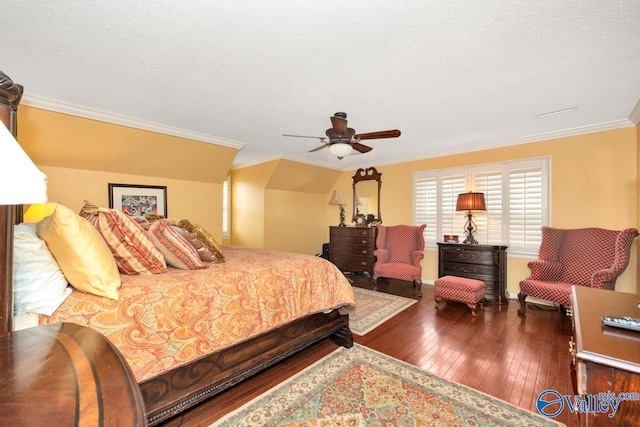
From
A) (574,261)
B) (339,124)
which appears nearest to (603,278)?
(574,261)

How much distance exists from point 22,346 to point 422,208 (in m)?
5.21

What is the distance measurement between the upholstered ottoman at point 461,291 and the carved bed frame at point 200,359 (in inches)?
68.2

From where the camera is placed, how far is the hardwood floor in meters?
1.91

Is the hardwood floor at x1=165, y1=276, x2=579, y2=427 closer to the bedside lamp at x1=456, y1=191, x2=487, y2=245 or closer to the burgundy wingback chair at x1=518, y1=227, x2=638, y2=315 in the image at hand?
the burgundy wingback chair at x1=518, y1=227, x2=638, y2=315

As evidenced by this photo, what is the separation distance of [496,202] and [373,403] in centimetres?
382

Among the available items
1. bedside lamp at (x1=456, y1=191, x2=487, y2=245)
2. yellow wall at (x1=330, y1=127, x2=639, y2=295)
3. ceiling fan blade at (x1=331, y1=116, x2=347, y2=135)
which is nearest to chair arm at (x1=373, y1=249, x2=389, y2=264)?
bedside lamp at (x1=456, y1=191, x2=487, y2=245)

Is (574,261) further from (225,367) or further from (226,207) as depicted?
(226,207)

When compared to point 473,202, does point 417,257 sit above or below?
below

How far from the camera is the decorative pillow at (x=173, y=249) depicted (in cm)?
197

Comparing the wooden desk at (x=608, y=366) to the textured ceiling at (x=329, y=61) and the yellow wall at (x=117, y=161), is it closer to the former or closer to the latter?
the textured ceiling at (x=329, y=61)

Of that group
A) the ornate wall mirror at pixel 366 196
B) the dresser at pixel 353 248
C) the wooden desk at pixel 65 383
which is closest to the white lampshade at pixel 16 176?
the wooden desk at pixel 65 383

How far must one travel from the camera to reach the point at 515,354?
2465mm

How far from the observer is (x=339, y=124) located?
8.34ft

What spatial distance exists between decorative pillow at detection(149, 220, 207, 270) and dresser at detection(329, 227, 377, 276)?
3650 mm
